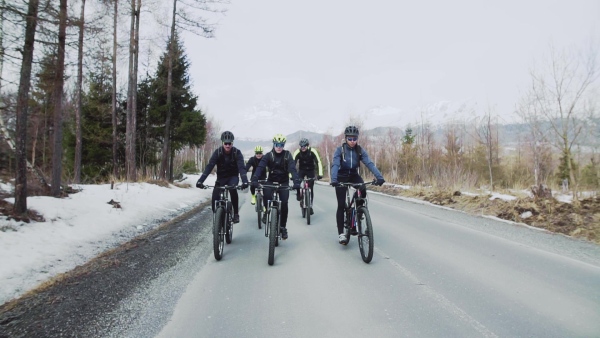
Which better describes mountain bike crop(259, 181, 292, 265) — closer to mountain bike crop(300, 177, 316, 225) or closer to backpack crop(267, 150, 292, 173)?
backpack crop(267, 150, 292, 173)

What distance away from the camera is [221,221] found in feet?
19.1

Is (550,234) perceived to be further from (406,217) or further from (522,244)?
(406,217)

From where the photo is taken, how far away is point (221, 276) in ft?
15.2

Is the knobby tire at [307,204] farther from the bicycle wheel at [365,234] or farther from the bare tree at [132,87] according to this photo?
the bare tree at [132,87]

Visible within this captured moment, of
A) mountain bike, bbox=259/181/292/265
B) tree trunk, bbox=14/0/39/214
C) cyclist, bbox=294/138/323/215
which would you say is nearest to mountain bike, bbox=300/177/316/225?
cyclist, bbox=294/138/323/215

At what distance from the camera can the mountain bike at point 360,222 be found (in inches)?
203

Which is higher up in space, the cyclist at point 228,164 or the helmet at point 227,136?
the helmet at point 227,136

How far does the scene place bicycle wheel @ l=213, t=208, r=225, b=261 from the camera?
5340 millimetres

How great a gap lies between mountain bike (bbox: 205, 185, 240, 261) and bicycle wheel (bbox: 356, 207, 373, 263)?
7.35 feet

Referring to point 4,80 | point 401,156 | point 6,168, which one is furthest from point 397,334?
point 401,156

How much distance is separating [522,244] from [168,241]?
7025 millimetres

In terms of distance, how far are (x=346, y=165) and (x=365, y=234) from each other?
1.44m

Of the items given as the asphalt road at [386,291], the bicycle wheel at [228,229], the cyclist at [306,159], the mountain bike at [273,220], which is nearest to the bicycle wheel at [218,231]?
the asphalt road at [386,291]

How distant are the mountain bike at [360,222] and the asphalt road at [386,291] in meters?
0.24
